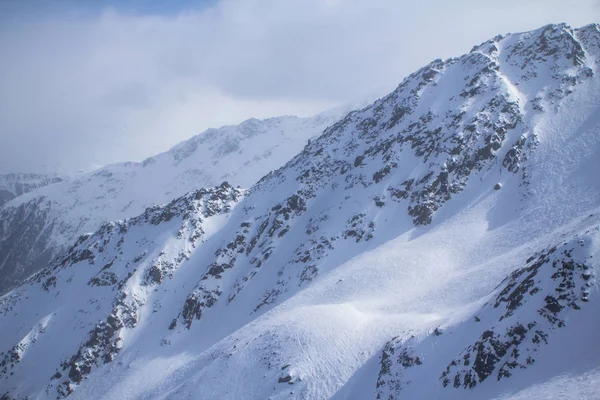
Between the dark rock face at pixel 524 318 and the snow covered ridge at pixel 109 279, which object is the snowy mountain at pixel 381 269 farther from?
the snow covered ridge at pixel 109 279

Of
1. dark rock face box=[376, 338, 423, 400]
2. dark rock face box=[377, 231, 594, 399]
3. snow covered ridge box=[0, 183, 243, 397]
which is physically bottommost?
dark rock face box=[376, 338, 423, 400]

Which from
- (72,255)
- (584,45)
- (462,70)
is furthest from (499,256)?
(72,255)

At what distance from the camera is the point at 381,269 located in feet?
161

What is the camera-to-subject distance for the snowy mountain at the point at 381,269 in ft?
80.3

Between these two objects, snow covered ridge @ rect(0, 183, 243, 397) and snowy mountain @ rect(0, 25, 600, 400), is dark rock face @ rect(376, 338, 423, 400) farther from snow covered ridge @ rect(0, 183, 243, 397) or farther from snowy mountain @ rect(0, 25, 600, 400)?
snow covered ridge @ rect(0, 183, 243, 397)

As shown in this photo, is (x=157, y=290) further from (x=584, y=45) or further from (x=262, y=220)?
(x=584, y=45)

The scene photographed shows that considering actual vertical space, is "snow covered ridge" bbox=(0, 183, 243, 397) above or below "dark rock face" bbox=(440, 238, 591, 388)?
above

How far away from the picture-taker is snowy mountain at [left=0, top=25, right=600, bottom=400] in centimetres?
2447

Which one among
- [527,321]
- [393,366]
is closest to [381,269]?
[393,366]

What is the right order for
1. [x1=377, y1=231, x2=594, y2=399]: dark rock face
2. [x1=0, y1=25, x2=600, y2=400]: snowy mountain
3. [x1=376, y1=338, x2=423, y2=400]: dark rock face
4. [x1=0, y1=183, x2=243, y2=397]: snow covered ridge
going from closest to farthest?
[x1=377, y1=231, x2=594, y2=399]: dark rock face, [x1=0, y1=25, x2=600, y2=400]: snowy mountain, [x1=376, y1=338, x2=423, y2=400]: dark rock face, [x1=0, y1=183, x2=243, y2=397]: snow covered ridge

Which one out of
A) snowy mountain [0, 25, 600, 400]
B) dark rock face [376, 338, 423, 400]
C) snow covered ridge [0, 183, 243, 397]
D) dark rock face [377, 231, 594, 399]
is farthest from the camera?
snow covered ridge [0, 183, 243, 397]

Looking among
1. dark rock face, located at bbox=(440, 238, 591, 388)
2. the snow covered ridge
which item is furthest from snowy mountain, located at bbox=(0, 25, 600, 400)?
the snow covered ridge

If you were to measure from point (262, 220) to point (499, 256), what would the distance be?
46954mm

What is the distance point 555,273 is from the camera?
76.1 ft
